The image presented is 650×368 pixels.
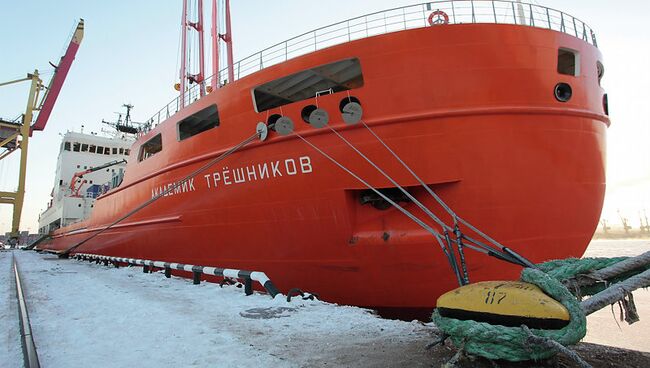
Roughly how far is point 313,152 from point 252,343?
3139 mm

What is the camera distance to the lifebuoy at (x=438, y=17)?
208 inches

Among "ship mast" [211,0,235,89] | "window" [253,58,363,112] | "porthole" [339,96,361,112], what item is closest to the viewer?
"porthole" [339,96,361,112]

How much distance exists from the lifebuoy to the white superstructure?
63.6 feet

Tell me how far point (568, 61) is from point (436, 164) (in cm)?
311

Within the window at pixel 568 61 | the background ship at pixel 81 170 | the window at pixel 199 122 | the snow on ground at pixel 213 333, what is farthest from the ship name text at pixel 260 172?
the background ship at pixel 81 170

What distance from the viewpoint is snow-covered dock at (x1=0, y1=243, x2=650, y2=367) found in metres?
2.57

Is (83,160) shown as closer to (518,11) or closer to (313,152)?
(313,152)

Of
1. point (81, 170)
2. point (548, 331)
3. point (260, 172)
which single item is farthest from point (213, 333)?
point (81, 170)

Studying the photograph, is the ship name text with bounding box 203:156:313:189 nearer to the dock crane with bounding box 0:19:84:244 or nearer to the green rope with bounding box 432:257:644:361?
the green rope with bounding box 432:257:644:361

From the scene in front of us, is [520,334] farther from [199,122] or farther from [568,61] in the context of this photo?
[199,122]

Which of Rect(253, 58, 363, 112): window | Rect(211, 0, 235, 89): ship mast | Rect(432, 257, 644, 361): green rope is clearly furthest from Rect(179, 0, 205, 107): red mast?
Rect(432, 257, 644, 361): green rope

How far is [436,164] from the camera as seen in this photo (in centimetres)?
493

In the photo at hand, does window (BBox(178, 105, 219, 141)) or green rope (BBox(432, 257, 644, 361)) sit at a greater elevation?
window (BBox(178, 105, 219, 141))

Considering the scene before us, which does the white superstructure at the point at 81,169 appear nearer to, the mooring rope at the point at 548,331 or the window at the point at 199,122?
the window at the point at 199,122
